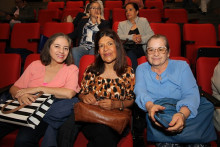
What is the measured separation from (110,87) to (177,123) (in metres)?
0.55

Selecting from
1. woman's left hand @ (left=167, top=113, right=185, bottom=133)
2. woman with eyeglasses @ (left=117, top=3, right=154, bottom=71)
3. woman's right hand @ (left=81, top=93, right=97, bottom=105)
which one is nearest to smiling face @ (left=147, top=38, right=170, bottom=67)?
woman's left hand @ (left=167, top=113, right=185, bottom=133)

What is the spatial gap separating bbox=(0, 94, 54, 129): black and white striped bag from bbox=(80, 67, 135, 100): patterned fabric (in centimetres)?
32

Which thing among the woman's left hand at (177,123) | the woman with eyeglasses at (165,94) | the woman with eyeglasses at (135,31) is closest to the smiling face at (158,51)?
the woman with eyeglasses at (165,94)

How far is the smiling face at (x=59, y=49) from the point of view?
142 cm

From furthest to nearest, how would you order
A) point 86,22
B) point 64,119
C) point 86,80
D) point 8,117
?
point 86,22 < point 86,80 < point 64,119 < point 8,117

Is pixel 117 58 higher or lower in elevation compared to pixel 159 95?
higher

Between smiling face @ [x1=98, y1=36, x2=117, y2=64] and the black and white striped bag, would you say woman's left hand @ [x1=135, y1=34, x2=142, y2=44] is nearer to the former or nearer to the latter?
smiling face @ [x1=98, y1=36, x2=117, y2=64]

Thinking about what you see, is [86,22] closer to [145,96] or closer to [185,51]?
[185,51]

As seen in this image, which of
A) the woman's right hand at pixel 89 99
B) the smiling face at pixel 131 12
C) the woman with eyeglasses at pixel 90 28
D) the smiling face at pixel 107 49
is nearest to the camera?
the woman's right hand at pixel 89 99

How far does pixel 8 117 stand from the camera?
1.06 metres

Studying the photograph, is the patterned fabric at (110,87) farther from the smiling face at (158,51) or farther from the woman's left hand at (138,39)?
the woman's left hand at (138,39)

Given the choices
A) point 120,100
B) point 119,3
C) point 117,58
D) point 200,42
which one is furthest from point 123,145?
point 119,3

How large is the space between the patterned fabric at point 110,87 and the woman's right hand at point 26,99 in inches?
14.5

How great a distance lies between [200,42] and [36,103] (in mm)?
2378
